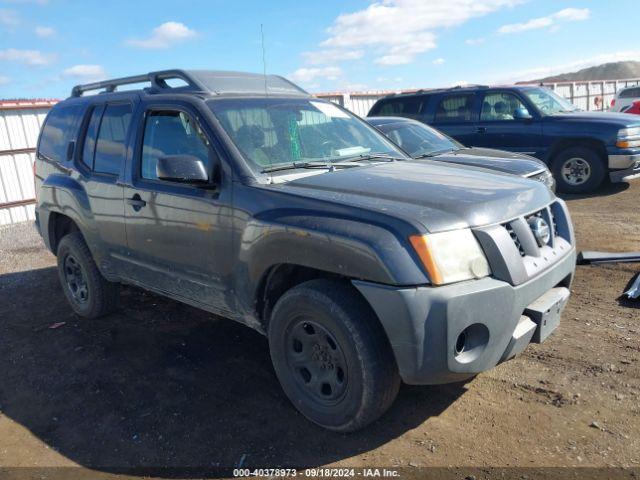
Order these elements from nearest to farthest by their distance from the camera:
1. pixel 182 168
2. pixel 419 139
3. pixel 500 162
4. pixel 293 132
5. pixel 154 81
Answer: pixel 182 168 → pixel 293 132 → pixel 154 81 → pixel 500 162 → pixel 419 139

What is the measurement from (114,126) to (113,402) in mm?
2197

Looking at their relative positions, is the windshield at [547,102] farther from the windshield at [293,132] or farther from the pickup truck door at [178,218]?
the pickup truck door at [178,218]

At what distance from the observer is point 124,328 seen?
4.86 metres

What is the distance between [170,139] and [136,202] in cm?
53

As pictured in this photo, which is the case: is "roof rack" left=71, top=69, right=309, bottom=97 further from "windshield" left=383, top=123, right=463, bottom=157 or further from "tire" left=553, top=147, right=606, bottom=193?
"tire" left=553, top=147, right=606, bottom=193

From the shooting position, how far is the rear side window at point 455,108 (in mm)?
10070

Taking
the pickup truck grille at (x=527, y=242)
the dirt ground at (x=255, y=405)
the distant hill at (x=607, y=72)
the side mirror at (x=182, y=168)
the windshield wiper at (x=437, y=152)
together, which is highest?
the distant hill at (x=607, y=72)

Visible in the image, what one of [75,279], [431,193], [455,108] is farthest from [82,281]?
[455,108]

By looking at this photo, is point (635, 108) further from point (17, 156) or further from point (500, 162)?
point (17, 156)

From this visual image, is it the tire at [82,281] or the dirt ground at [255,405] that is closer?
the dirt ground at [255,405]

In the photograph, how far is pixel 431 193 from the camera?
9.78 feet

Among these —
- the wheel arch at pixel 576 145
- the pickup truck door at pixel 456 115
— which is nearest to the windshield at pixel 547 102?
the wheel arch at pixel 576 145

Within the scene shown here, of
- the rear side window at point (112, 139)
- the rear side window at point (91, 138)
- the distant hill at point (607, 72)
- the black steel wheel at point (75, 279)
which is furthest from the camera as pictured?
the distant hill at point (607, 72)

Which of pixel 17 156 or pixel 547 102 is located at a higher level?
pixel 547 102
